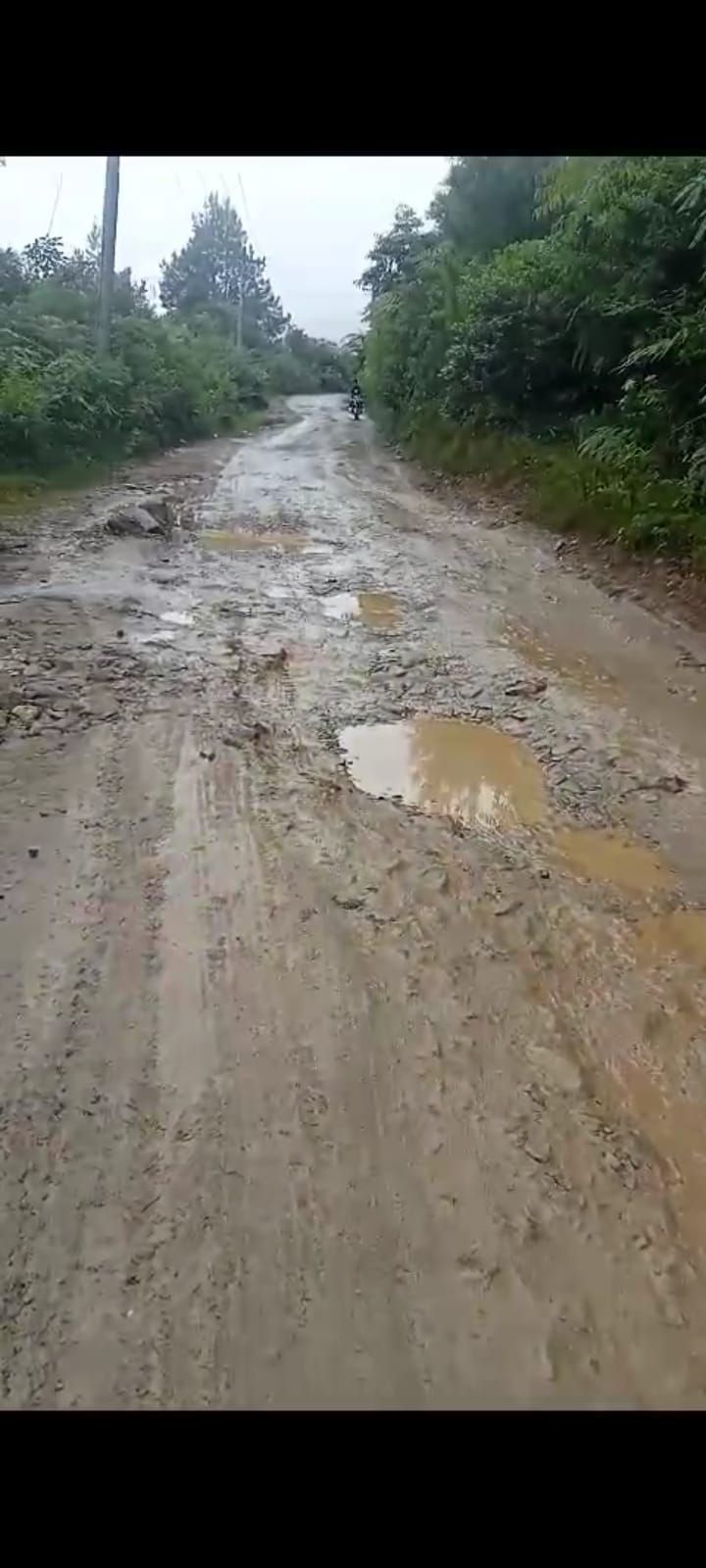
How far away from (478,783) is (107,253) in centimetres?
1941

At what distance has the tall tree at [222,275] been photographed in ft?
186

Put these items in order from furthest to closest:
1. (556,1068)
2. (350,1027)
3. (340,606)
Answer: (340,606)
(350,1027)
(556,1068)

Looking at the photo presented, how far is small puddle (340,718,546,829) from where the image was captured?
4.64 metres

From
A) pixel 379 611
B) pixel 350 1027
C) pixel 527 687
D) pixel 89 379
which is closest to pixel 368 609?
pixel 379 611

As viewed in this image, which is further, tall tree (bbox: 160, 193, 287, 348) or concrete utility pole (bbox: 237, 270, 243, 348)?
tall tree (bbox: 160, 193, 287, 348)

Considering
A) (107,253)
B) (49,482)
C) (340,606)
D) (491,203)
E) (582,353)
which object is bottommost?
(340,606)

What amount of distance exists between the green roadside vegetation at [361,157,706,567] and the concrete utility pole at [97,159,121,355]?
19.9 feet

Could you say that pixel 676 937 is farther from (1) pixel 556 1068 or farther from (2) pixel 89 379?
(2) pixel 89 379

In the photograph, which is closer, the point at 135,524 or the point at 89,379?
the point at 135,524

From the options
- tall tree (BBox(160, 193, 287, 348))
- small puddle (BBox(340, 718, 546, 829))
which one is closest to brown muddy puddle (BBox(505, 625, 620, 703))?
small puddle (BBox(340, 718, 546, 829))

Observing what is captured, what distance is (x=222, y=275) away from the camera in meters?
59.5

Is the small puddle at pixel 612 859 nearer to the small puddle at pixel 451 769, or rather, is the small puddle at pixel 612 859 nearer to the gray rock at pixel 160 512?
the small puddle at pixel 451 769

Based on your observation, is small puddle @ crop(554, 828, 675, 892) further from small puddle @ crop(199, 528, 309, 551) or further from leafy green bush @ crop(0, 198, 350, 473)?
leafy green bush @ crop(0, 198, 350, 473)

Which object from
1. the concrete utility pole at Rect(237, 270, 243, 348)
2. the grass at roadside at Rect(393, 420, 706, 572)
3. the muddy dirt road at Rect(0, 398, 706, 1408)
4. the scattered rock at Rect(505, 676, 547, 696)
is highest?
the concrete utility pole at Rect(237, 270, 243, 348)
